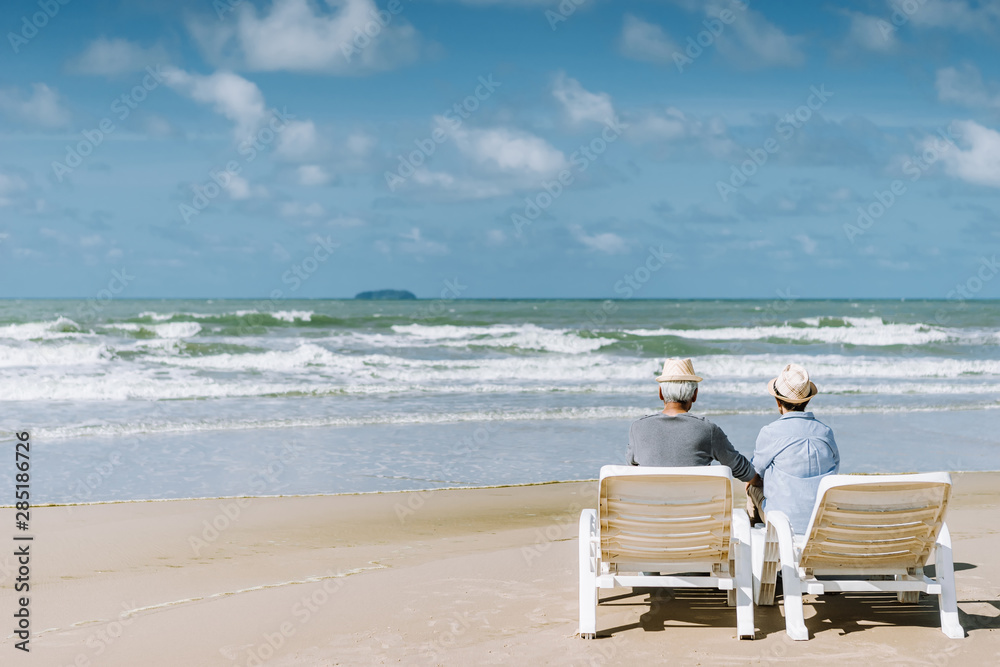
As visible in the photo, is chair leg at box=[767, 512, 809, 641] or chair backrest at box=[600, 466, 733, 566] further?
chair leg at box=[767, 512, 809, 641]

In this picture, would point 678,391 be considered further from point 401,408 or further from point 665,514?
point 401,408

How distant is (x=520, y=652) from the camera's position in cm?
386

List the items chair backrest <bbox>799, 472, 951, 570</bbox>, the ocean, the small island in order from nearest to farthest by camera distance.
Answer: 1. chair backrest <bbox>799, 472, 951, 570</bbox>
2. the ocean
3. the small island

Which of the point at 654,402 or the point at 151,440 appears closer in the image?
the point at 151,440

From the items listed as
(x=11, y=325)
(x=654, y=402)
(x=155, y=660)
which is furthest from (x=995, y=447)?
(x=11, y=325)

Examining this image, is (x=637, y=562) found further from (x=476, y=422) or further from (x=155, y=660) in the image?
(x=476, y=422)

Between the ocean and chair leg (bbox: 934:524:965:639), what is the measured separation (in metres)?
4.84

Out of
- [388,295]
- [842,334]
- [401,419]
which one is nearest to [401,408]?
[401,419]

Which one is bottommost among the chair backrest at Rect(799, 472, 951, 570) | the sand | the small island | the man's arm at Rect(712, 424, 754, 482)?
the sand

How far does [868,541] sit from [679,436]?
0.95 metres

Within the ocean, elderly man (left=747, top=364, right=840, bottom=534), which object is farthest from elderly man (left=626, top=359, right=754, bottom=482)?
the ocean

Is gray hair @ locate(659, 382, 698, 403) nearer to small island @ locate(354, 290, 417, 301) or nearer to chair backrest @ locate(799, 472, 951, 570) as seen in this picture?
chair backrest @ locate(799, 472, 951, 570)

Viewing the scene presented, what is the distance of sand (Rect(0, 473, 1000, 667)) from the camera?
387 centimetres

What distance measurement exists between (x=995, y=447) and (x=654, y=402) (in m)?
5.36
